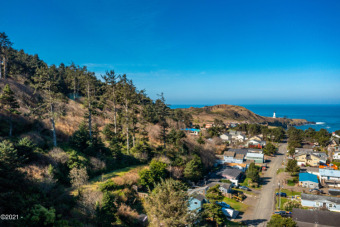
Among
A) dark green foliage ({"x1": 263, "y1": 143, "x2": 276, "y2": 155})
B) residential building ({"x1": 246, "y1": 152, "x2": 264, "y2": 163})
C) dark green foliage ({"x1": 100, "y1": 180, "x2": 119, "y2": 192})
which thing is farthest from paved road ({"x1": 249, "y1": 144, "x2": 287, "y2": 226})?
dark green foliage ({"x1": 100, "y1": 180, "x2": 119, "y2": 192})

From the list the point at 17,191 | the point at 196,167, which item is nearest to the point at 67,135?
the point at 17,191

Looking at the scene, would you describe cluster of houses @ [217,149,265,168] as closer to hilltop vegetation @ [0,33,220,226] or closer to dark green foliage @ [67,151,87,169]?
hilltop vegetation @ [0,33,220,226]

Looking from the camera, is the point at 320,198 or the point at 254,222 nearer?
the point at 254,222

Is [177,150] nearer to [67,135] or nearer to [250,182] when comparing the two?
[250,182]

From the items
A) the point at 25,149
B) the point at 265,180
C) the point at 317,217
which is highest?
the point at 25,149

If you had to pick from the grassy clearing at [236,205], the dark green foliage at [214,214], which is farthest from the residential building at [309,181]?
the dark green foliage at [214,214]

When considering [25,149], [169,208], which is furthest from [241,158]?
[25,149]

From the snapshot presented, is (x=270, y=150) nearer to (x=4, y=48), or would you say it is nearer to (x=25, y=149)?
(x=25, y=149)
